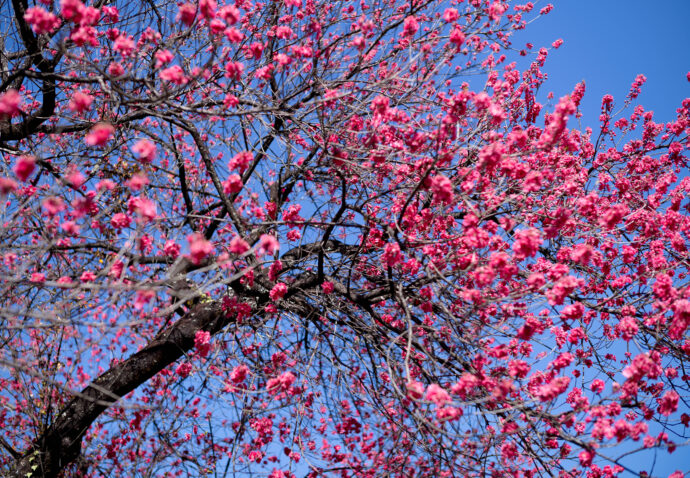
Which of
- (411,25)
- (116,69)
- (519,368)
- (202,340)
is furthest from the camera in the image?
(202,340)

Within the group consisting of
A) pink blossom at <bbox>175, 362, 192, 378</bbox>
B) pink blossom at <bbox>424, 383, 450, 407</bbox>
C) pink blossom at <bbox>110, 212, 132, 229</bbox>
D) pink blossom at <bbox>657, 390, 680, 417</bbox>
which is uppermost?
pink blossom at <bbox>110, 212, 132, 229</bbox>

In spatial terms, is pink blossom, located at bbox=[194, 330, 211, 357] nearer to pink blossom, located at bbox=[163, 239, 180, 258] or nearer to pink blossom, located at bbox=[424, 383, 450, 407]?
pink blossom, located at bbox=[163, 239, 180, 258]

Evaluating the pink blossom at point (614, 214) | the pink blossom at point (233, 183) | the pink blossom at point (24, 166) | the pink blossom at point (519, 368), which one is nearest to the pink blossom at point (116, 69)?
the pink blossom at point (24, 166)

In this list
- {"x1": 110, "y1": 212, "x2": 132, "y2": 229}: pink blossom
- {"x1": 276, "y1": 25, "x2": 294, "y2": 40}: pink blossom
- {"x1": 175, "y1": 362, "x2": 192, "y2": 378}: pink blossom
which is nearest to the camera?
{"x1": 110, "y1": 212, "x2": 132, "y2": 229}: pink blossom

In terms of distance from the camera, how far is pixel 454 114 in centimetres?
378

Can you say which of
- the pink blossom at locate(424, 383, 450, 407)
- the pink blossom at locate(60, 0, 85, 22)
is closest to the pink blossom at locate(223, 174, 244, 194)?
the pink blossom at locate(60, 0, 85, 22)

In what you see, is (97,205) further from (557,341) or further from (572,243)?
(572,243)

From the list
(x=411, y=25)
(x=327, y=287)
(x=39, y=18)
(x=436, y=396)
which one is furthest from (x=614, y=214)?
(x=39, y=18)

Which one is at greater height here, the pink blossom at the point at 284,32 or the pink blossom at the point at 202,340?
the pink blossom at the point at 284,32

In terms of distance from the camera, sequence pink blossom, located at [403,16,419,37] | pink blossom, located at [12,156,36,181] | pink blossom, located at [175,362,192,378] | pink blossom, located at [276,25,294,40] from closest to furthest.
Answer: pink blossom, located at [12,156,36,181] → pink blossom, located at [403,16,419,37] → pink blossom, located at [276,25,294,40] → pink blossom, located at [175,362,192,378]

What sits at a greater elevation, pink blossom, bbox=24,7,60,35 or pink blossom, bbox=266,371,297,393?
pink blossom, bbox=24,7,60,35

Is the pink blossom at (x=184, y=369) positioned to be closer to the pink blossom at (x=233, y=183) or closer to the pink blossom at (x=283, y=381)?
the pink blossom at (x=283, y=381)

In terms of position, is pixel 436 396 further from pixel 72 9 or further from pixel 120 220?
pixel 72 9

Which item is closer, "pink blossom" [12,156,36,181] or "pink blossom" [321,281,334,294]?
"pink blossom" [12,156,36,181]
